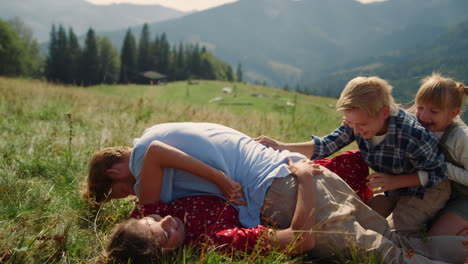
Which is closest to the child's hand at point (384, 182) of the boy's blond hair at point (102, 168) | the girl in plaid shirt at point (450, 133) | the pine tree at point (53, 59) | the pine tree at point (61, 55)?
the girl in plaid shirt at point (450, 133)

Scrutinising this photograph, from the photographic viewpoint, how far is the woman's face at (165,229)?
2.28 metres

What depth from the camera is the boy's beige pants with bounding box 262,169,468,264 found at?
2.43 m

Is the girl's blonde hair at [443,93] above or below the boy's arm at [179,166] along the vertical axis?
above

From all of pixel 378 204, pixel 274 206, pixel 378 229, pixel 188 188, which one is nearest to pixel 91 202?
pixel 188 188

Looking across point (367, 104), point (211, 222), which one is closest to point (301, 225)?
point (211, 222)

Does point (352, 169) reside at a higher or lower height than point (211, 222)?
higher

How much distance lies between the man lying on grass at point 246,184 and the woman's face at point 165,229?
1.08 feet

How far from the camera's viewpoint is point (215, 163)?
105 inches

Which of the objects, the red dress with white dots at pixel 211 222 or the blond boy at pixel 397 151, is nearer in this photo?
the red dress with white dots at pixel 211 222

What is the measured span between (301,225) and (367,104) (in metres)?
1.10

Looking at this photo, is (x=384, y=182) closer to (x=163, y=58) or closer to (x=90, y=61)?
(x=90, y=61)

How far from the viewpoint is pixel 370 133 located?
279 cm

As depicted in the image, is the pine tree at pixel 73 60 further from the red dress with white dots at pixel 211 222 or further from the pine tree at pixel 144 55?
the red dress with white dots at pixel 211 222

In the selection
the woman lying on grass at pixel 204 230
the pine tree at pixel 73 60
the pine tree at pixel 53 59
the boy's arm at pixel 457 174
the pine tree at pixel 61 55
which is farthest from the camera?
the pine tree at pixel 61 55
